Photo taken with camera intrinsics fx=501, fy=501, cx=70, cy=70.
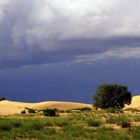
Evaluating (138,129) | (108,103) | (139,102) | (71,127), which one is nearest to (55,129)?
(71,127)

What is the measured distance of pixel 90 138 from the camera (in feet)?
87.7

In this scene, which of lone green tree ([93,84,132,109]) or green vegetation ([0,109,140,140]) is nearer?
green vegetation ([0,109,140,140])

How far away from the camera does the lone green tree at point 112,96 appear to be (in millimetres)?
93000

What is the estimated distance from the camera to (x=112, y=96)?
93.2 metres

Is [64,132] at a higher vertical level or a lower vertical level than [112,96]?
lower

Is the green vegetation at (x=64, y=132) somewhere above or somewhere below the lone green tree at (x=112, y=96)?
below

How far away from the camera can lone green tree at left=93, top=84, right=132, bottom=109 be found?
93.0 meters

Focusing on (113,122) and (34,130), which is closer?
(34,130)

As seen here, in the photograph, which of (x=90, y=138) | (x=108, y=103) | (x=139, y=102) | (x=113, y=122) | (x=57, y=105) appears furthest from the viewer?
(x=139, y=102)

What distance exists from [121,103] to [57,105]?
20.6 metres

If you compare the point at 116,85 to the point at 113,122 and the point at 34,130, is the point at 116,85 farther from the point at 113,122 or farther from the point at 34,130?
the point at 34,130

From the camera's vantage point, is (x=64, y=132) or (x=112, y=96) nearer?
(x=64, y=132)

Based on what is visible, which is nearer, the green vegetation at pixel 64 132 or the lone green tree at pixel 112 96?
the green vegetation at pixel 64 132

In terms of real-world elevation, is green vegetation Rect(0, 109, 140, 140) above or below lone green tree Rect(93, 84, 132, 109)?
below
